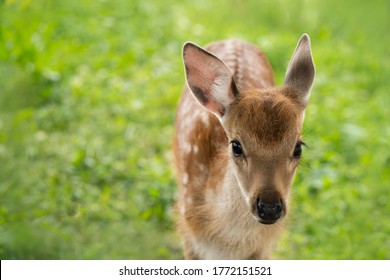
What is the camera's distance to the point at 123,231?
21.5 ft

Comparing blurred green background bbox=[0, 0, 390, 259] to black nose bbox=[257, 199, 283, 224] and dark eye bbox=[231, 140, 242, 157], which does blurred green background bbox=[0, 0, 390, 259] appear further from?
black nose bbox=[257, 199, 283, 224]

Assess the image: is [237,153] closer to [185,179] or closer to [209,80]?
[209,80]

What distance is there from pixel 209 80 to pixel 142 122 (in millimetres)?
2934

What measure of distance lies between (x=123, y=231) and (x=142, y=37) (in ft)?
11.2

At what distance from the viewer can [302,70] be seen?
506 centimetres

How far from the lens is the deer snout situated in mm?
4488

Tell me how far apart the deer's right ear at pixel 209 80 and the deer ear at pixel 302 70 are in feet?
1.24

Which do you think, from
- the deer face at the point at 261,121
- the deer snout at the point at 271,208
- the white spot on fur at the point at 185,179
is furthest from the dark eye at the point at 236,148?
the white spot on fur at the point at 185,179

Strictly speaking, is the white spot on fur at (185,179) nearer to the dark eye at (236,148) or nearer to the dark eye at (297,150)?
the dark eye at (236,148)

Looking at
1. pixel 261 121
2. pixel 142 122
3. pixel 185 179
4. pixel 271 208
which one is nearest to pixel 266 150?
pixel 261 121

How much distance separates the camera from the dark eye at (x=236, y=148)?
4816 mm

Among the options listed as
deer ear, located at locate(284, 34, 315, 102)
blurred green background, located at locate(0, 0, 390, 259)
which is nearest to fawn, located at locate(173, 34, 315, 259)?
deer ear, located at locate(284, 34, 315, 102)

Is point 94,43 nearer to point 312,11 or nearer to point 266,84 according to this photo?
point 312,11

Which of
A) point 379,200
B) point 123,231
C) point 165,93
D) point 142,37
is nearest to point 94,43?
point 142,37
